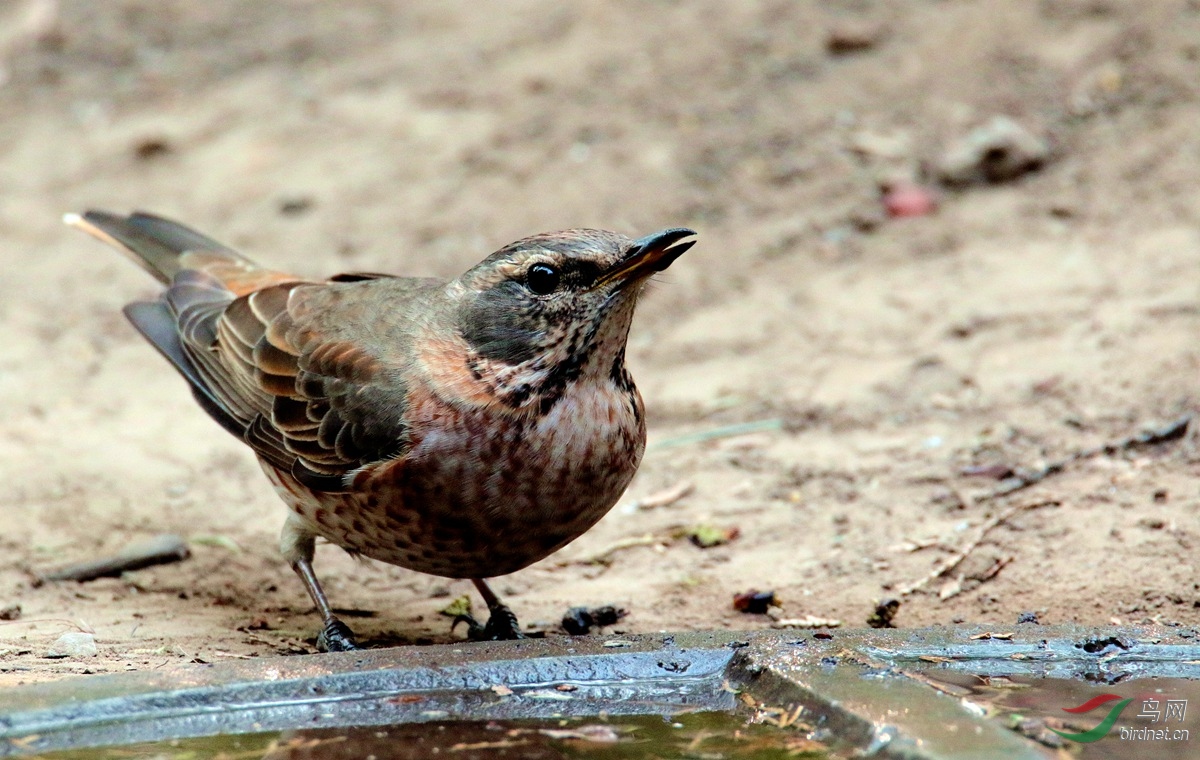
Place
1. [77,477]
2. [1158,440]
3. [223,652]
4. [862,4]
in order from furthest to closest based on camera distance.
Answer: [862,4], [77,477], [1158,440], [223,652]

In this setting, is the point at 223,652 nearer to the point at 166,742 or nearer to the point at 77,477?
the point at 166,742

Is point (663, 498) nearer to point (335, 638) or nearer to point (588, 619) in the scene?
point (588, 619)

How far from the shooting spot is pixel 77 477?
22.1 feet

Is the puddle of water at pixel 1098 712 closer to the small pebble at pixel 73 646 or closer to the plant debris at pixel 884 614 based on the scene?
the plant debris at pixel 884 614

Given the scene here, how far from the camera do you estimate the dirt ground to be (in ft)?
18.5

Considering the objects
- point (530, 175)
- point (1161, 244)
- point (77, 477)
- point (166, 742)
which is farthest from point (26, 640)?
point (1161, 244)

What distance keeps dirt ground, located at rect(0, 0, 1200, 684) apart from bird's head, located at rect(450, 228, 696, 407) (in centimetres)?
111

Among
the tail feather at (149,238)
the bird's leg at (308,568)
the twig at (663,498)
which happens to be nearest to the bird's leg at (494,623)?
the bird's leg at (308,568)

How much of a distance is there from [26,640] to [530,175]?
219 inches

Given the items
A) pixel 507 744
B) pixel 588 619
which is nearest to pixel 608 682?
pixel 507 744

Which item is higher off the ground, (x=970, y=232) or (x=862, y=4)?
(x=862, y=4)

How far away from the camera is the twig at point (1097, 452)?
19.9ft

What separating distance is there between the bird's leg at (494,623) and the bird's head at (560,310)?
3.16 feet

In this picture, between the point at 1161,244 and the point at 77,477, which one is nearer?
the point at 77,477
